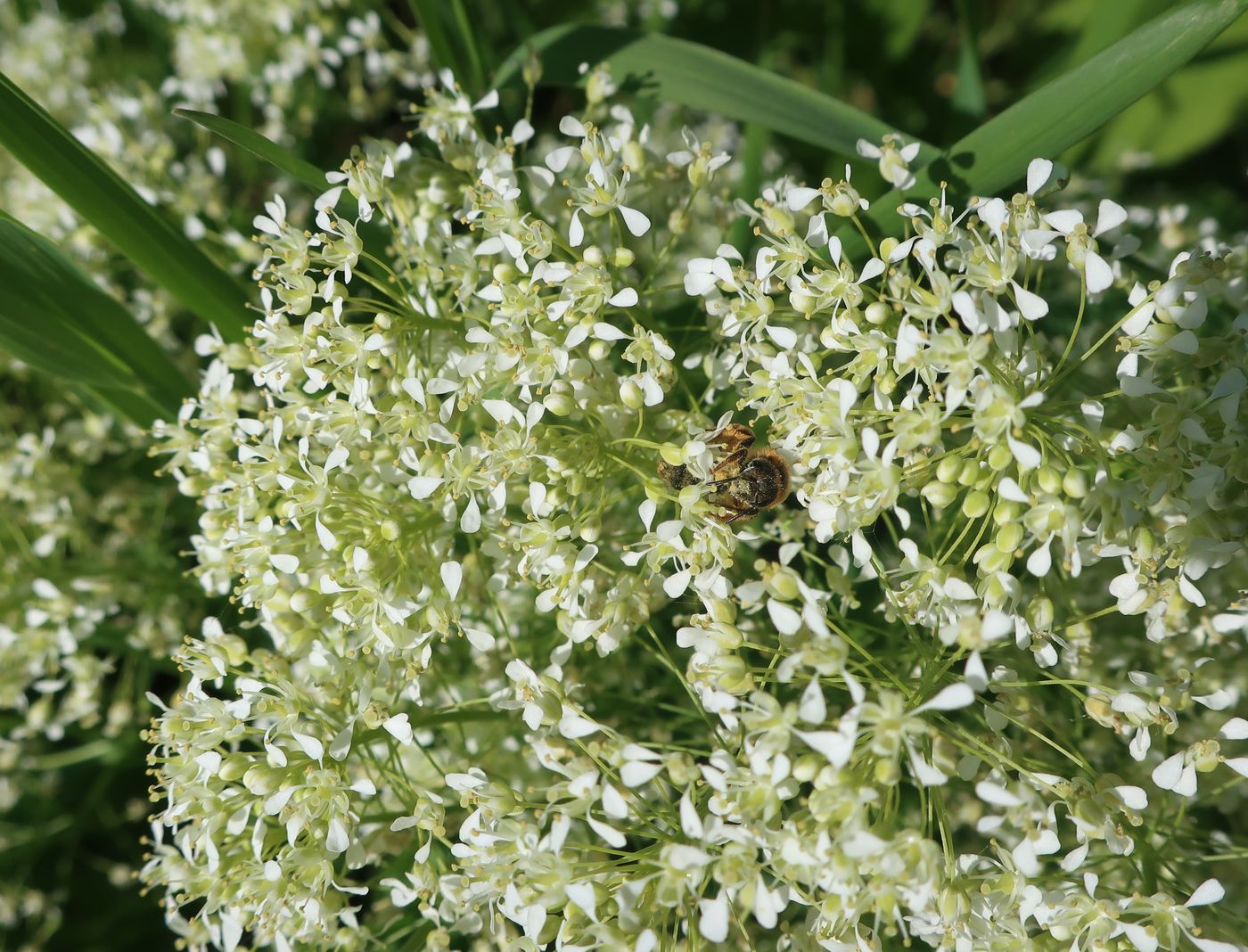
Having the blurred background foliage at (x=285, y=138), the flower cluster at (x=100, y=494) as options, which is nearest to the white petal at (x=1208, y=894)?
the blurred background foliage at (x=285, y=138)

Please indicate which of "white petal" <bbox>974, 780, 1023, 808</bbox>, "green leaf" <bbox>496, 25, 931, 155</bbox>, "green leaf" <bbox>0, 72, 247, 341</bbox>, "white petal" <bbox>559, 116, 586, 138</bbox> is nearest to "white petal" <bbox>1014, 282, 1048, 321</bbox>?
"green leaf" <bbox>496, 25, 931, 155</bbox>

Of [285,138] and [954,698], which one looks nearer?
[954,698]

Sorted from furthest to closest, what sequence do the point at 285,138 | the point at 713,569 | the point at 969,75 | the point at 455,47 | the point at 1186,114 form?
the point at 1186,114
the point at 285,138
the point at 969,75
the point at 455,47
the point at 713,569

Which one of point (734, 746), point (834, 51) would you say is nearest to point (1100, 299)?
point (734, 746)

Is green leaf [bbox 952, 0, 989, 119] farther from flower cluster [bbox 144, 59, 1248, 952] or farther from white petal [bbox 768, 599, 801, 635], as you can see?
white petal [bbox 768, 599, 801, 635]

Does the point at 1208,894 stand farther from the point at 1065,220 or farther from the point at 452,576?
the point at 452,576

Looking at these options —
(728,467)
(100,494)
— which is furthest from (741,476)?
(100,494)
